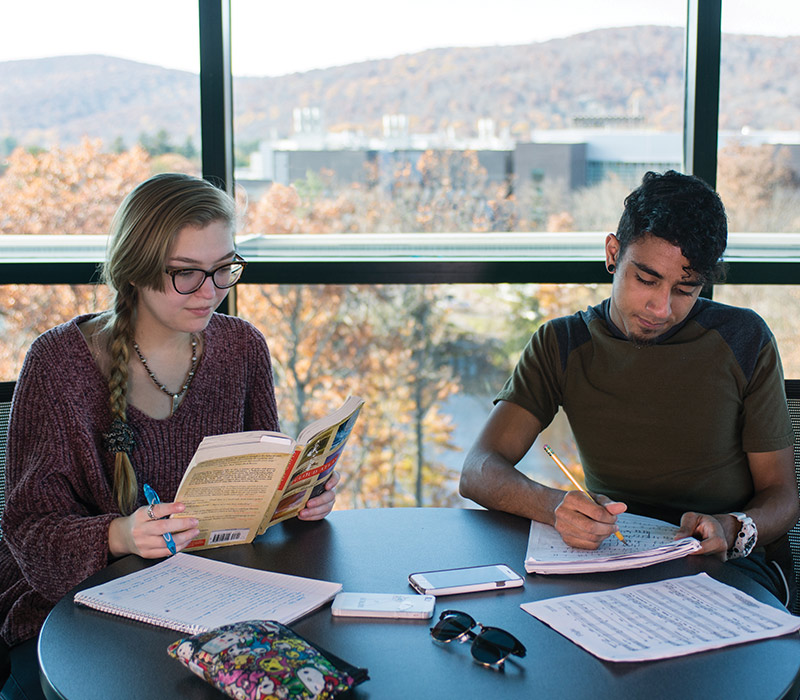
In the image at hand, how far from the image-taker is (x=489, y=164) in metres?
2.71

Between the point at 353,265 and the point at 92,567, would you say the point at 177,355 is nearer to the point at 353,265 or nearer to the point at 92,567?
the point at 92,567

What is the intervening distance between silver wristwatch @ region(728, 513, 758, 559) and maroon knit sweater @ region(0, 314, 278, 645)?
3.67 feet

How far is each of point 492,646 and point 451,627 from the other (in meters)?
0.08

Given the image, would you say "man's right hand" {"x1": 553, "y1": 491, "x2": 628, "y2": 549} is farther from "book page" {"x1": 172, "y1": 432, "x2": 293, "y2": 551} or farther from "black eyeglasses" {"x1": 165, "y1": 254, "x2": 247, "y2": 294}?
"black eyeglasses" {"x1": 165, "y1": 254, "x2": 247, "y2": 294}

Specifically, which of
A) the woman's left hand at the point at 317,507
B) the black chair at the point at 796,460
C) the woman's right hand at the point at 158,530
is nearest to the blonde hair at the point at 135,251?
the woman's right hand at the point at 158,530

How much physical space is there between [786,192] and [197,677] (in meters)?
2.32

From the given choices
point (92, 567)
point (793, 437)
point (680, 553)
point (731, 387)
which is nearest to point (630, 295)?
point (731, 387)

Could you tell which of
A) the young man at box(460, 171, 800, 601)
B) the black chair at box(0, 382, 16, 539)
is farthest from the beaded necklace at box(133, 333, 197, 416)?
the young man at box(460, 171, 800, 601)

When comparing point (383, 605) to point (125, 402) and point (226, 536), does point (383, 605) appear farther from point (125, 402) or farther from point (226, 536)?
point (125, 402)

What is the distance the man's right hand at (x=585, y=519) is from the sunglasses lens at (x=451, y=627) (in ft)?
1.29

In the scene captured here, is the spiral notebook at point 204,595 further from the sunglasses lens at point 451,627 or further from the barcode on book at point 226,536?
the sunglasses lens at point 451,627

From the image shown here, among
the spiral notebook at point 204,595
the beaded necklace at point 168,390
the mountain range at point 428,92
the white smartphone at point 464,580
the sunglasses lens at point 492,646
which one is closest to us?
the sunglasses lens at point 492,646

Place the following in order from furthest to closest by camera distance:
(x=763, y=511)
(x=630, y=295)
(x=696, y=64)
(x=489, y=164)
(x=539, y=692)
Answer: (x=489, y=164)
(x=696, y=64)
(x=630, y=295)
(x=763, y=511)
(x=539, y=692)

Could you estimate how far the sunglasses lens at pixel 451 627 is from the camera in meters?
1.19
